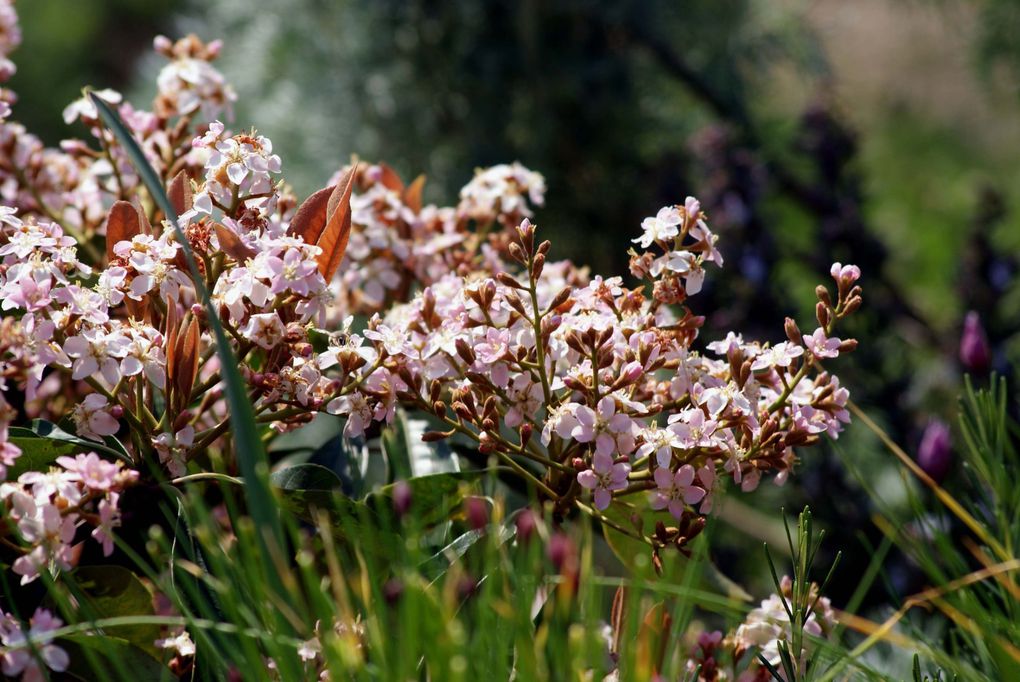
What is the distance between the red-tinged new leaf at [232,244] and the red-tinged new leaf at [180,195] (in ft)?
0.29

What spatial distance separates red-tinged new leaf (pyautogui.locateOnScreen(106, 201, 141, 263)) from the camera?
0.62m

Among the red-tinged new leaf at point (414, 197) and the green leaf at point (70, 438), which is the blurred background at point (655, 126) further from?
the green leaf at point (70, 438)

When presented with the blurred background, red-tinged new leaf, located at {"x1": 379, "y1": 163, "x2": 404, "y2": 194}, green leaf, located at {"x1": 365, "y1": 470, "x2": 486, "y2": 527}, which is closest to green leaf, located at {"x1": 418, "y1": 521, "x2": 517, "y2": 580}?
green leaf, located at {"x1": 365, "y1": 470, "x2": 486, "y2": 527}

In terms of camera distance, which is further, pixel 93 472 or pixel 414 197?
pixel 414 197

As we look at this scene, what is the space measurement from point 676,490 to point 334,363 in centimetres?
20

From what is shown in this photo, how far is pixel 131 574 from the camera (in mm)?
585

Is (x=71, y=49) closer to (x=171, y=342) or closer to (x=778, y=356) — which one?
(x=171, y=342)

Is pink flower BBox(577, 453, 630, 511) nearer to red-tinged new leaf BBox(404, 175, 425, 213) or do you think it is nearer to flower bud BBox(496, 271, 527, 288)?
flower bud BBox(496, 271, 527, 288)

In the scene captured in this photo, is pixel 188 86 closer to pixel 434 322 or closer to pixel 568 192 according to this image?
pixel 434 322

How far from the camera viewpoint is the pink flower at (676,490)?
22.0 inches

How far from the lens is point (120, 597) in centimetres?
59

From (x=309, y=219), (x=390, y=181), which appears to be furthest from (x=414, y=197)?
(x=309, y=219)

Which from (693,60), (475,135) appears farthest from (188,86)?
(693,60)

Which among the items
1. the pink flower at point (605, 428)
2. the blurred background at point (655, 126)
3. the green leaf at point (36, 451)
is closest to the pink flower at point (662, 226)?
the pink flower at point (605, 428)
